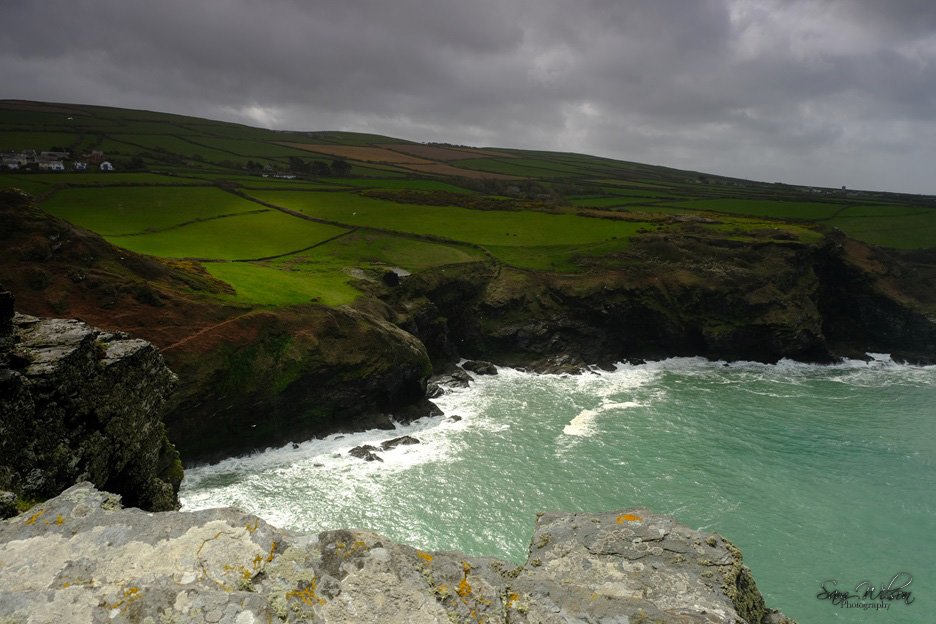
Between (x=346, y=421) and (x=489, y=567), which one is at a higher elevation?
(x=489, y=567)

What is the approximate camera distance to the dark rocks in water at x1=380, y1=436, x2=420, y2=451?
33.3 meters

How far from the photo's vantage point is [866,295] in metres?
63.5

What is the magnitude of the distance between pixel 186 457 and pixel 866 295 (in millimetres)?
75930

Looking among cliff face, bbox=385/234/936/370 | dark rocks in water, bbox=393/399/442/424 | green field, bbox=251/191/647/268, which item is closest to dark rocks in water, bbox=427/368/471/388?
cliff face, bbox=385/234/936/370

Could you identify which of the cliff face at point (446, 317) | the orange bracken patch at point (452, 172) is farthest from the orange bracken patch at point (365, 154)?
the cliff face at point (446, 317)

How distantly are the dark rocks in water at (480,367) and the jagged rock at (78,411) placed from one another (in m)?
36.0

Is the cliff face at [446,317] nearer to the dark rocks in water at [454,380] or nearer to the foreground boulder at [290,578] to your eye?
the dark rocks in water at [454,380]

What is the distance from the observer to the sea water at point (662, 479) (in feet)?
75.9

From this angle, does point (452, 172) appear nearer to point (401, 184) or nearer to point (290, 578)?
point (401, 184)

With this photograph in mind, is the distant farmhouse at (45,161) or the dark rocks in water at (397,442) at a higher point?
the distant farmhouse at (45,161)

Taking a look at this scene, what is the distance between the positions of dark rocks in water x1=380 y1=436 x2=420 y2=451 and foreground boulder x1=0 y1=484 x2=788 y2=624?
26681 mm

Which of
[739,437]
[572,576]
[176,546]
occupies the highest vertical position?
[176,546]

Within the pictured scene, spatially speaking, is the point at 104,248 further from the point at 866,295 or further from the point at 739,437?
the point at 866,295

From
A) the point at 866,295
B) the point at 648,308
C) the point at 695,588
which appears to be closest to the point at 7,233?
the point at 695,588
